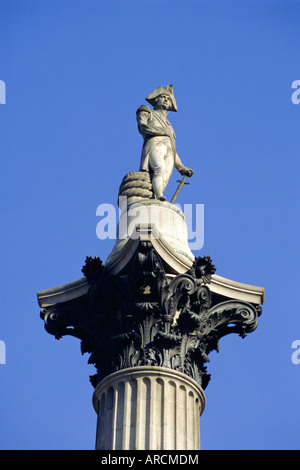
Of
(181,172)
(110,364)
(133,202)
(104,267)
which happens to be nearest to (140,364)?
(110,364)

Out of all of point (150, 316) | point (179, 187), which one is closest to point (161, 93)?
point (179, 187)

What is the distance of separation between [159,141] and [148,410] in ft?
32.4

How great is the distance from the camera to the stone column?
25797 millimetres

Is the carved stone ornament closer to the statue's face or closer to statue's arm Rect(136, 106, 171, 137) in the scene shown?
statue's arm Rect(136, 106, 171, 137)

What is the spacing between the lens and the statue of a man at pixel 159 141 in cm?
3241

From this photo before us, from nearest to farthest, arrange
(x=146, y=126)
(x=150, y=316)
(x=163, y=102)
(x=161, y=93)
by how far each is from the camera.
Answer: (x=150, y=316)
(x=146, y=126)
(x=163, y=102)
(x=161, y=93)

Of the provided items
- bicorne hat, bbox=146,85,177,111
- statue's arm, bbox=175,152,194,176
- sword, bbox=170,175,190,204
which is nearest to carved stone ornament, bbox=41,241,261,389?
sword, bbox=170,175,190,204

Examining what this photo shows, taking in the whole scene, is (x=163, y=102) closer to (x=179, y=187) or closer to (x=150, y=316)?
(x=179, y=187)

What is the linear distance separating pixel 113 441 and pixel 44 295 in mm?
5137

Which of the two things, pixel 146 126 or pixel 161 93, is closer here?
pixel 146 126

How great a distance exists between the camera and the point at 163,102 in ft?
113

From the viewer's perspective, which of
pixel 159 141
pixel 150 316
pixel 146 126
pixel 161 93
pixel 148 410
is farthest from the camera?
pixel 161 93

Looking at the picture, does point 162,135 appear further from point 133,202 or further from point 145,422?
point 145,422

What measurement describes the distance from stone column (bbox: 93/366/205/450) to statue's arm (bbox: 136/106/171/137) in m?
9.01
